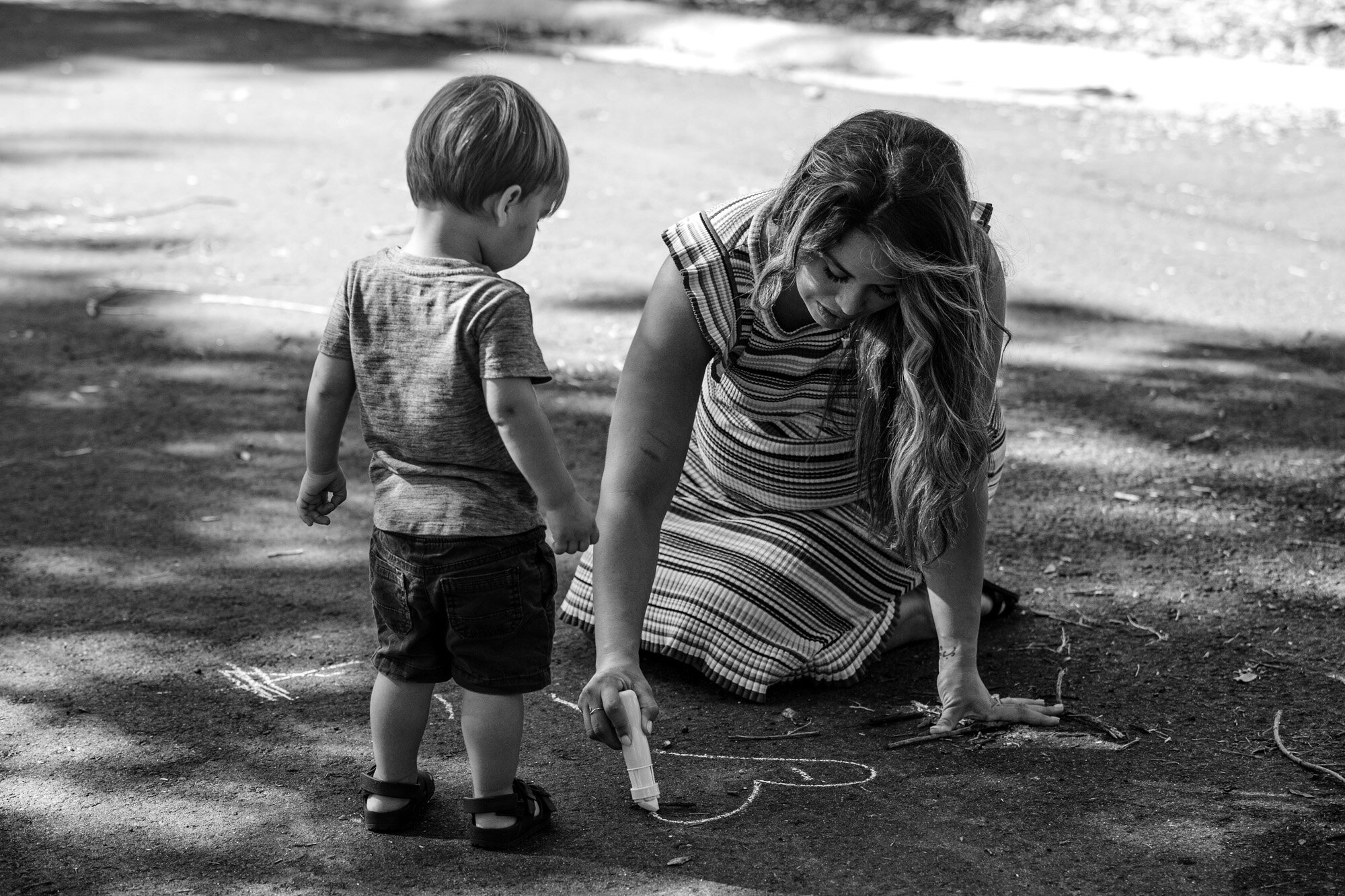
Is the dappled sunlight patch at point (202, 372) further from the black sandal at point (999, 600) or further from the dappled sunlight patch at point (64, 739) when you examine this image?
the black sandal at point (999, 600)

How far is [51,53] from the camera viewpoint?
334 inches

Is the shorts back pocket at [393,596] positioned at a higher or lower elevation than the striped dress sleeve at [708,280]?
lower

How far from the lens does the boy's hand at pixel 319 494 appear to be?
2.30 meters

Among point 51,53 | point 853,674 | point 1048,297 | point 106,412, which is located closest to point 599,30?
point 51,53

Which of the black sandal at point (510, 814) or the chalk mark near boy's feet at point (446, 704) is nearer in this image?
the black sandal at point (510, 814)

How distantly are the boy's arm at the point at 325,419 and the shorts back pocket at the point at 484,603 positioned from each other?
0.30 m

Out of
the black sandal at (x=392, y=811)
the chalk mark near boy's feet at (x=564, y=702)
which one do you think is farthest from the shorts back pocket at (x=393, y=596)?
the chalk mark near boy's feet at (x=564, y=702)

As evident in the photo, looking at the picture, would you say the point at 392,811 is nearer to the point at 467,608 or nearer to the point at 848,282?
the point at 467,608

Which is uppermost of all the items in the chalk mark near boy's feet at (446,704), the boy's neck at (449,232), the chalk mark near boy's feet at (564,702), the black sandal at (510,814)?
the boy's neck at (449,232)

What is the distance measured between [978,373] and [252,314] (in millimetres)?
3145

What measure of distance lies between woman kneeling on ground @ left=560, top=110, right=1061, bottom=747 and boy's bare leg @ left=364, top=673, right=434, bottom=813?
29 cm

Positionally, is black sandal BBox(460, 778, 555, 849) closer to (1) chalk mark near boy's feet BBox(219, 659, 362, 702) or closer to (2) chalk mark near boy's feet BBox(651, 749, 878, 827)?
(2) chalk mark near boy's feet BBox(651, 749, 878, 827)

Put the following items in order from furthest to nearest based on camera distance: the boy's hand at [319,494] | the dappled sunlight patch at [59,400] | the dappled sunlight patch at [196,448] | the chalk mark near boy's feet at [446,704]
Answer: the dappled sunlight patch at [59,400] < the dappled sunlight patch at [196,448] < the chalk mark near boy's feet at [446,704] < the boy's hand at [319,494]

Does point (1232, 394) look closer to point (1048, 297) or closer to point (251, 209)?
point (1048, 297)
